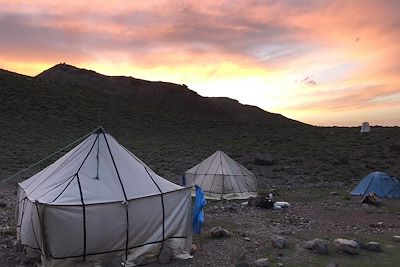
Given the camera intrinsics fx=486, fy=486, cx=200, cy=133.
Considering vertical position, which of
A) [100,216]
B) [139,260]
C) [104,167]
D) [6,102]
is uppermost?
[6,102]

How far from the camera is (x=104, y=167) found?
12055 millimetres

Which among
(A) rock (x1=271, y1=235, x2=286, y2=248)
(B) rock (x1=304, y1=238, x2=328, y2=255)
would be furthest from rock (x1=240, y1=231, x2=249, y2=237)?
(B) rock (x1=304, y1=238, x2=328, y2=255)

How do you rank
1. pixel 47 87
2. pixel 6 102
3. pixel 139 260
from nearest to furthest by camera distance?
pixel 139 260
pixel 6 102
pixel 47 87

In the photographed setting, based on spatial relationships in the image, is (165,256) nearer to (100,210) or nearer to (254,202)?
(100,210)

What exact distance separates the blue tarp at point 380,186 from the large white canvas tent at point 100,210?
52.3 feet

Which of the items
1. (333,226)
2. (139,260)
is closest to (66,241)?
(139,260)

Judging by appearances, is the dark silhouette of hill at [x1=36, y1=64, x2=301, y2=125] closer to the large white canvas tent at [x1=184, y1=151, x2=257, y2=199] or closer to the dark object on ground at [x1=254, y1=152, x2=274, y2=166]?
the dark object on ground at [x1=254, y1=152, x2=274, y2=166]

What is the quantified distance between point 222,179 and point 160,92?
402 ft

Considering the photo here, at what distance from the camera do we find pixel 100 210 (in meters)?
11.0

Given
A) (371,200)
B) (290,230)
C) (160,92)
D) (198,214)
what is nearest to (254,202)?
(290,230)

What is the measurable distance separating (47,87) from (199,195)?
2875 inches

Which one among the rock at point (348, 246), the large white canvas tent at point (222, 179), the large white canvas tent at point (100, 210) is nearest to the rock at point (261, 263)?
the large white canvas tent at point (100, 210)

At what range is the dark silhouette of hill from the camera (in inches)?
5428

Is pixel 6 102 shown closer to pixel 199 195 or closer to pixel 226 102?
pixel 199 195
